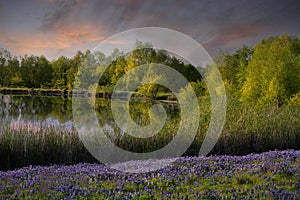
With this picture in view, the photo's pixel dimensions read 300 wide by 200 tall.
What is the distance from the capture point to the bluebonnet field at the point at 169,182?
4094 mm

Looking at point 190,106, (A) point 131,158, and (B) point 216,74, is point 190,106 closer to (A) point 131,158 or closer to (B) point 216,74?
(A) point 131,158

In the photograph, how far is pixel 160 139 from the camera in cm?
859

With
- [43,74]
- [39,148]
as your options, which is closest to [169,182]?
[39,148]

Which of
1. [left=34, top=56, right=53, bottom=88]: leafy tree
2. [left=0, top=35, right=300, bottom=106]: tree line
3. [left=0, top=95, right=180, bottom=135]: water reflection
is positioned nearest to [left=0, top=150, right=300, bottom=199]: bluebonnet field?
[left=0, top=95, right=180, bottom=135]: water reflection

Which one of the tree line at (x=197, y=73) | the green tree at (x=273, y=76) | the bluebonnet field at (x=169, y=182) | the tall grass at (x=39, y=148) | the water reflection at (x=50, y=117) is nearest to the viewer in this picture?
the bluebonnet field at (x=169, y=182)

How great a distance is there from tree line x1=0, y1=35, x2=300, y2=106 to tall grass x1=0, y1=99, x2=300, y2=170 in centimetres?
710

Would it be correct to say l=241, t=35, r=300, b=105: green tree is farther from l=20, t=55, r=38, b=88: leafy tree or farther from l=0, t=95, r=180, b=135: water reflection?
l=20, t=55, r=38, b=88: leafy tree

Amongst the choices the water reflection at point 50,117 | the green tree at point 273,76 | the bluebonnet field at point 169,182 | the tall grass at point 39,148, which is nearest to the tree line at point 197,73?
the green tree at point 273,76

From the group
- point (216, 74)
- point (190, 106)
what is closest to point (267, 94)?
point (216, 74)

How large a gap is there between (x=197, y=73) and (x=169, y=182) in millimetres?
40274

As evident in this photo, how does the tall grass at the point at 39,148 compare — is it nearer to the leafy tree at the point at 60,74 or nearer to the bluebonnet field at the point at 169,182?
the bluebonnet field at the point at 169,182

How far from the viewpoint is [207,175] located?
5.10m

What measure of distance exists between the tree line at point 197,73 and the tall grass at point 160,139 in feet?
23.3

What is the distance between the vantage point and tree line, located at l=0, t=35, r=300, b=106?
859 inches
